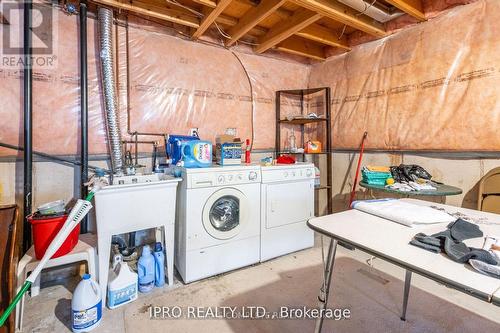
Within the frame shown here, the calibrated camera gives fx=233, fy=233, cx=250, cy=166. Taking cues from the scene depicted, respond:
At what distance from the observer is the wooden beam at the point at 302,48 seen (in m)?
3.07

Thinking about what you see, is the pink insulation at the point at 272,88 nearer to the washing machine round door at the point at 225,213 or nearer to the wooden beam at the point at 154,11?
the wooden beam at the point at 154,11

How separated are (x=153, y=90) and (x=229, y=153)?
1.06 metres

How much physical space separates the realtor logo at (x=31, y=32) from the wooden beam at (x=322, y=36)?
7.74ft

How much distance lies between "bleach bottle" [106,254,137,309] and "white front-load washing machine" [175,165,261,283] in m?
0.38

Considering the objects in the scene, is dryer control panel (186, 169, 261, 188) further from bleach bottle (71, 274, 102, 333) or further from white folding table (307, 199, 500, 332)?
white folding table (307, 199, 500, 332)

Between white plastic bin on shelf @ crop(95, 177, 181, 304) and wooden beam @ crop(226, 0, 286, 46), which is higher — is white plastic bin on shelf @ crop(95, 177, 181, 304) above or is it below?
below

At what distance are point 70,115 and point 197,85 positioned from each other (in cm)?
125

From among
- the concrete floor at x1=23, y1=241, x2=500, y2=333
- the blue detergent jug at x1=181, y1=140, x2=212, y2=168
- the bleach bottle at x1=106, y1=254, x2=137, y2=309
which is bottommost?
the concrete floor at x1=23, y1=241, x2=500, y2=333

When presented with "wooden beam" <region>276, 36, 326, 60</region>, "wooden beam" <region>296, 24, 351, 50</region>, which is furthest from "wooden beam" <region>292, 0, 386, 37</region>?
"wooden beam" <region>276, 36, 326, 60</region>

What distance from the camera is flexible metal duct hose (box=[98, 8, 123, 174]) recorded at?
2023 mm

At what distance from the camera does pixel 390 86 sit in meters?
2.64

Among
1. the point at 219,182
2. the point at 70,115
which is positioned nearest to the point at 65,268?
the point at 70,115

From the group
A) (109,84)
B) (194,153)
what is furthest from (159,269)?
(109,84)

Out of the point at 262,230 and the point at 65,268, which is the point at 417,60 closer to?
the point at 262,230
